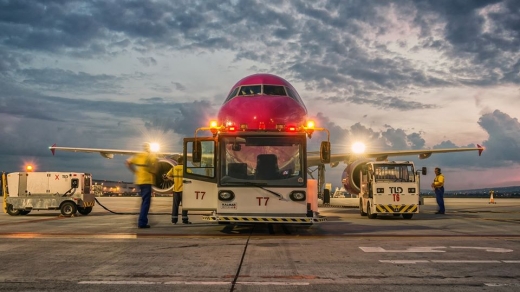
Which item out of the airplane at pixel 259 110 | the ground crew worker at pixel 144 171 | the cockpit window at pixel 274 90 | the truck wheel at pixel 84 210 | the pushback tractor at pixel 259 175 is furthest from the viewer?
the truck wheel at pixel 84 210

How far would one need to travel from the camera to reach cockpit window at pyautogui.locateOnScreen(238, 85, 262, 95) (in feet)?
52.0

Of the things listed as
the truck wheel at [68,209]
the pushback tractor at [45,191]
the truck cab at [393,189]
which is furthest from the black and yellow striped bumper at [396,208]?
the truck wheel at [68,209]

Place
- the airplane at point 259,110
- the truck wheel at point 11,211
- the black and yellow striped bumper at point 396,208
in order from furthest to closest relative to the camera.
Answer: the truck wheel at point 11,211 → the black and yellow striped bumper at point 396,208 → the airplane at point 259,110

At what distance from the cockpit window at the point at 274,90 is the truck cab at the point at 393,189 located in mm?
4490

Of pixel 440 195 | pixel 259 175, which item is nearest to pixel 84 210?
pixel 259 175

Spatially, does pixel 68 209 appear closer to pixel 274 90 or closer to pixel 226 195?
pixel 274 90

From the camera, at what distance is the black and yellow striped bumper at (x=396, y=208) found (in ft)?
57.2

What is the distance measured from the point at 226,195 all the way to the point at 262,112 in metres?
3.82

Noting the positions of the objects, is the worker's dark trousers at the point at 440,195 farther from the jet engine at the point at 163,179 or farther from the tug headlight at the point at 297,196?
the tug headlight at the point at 297,196

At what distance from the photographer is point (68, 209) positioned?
59.7 feet

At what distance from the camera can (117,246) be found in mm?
9109

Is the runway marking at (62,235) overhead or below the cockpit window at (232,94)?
below

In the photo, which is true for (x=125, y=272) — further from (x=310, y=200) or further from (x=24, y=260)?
(x=310, y=200)

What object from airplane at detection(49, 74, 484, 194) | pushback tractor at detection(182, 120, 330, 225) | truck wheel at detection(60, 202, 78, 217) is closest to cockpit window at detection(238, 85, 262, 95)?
airplane at detection(49, 74, 484, 194)
